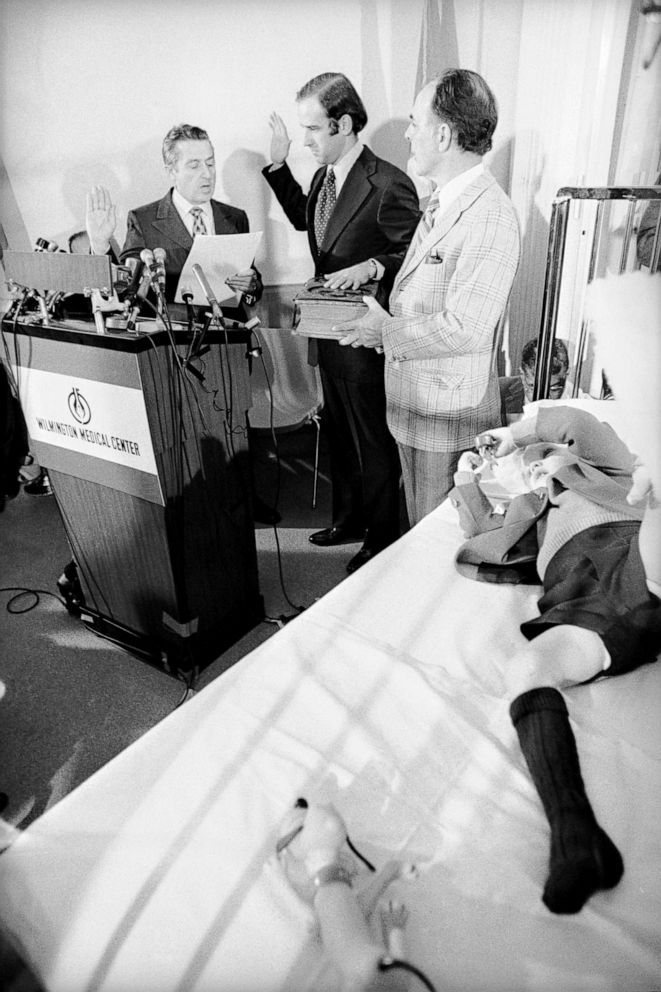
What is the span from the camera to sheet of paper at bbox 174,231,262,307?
1.91 metres

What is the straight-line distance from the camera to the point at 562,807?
31.3 inches

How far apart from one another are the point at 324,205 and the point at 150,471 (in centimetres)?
141

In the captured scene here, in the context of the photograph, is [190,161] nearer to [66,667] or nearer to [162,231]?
[162,231]

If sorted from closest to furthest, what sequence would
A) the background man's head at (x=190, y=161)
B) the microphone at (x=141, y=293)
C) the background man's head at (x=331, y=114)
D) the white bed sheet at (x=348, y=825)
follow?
the white bed sheet at (x=348, y=825) < the microphone at (x=141, y=293) < the background man's head at (x=331, y=114) < the background man's head at (x=190, y=161)

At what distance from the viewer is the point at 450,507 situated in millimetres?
1643

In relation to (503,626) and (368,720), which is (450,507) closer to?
(503,626)

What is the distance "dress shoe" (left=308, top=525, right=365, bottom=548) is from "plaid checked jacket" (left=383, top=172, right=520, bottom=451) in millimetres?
711

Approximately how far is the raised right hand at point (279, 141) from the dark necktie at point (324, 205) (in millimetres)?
518

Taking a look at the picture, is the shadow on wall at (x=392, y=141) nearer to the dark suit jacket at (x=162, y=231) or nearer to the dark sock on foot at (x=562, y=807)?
the dark suit jacket at (x=162, y=231)

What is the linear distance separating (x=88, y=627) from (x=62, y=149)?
2.19 m

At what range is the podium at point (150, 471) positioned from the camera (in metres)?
1.43

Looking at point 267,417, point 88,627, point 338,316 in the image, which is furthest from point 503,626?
point 267,417

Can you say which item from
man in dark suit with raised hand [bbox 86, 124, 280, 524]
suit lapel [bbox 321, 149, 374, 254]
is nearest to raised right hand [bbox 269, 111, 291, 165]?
man in dark suit with raised hand [bbox 86, 124, 280, 524]

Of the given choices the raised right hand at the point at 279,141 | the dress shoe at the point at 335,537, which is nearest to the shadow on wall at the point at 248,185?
the raised right hand at the point at 279,141
